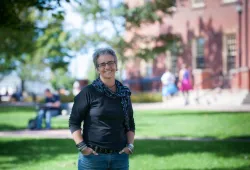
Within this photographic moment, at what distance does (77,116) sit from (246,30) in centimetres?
2659

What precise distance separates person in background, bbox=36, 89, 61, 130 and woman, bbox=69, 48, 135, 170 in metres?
11.4

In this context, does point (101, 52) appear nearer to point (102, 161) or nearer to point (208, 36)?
point (102, 161)

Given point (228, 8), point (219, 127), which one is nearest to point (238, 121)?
point (219, 127)

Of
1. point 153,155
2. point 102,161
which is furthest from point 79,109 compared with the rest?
point 153,155

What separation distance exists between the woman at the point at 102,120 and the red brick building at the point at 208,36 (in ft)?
82.5

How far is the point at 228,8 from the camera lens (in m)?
30.9

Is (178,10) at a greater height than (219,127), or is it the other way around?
(178,10)

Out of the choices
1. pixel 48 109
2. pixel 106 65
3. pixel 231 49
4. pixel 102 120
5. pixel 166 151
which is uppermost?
pixel 231 49

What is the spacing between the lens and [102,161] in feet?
13.5

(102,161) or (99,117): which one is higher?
(99,117)

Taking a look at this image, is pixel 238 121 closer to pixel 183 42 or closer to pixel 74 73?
pixel 183 42

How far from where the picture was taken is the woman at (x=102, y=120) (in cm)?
409

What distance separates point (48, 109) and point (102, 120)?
11.8 meters

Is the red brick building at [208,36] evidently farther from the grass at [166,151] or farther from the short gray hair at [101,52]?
the short gray hair at [101,52]
